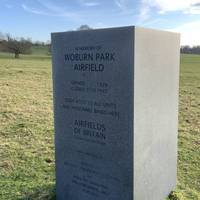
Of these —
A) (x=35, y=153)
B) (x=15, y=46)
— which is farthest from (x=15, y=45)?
(x=35, y=153)

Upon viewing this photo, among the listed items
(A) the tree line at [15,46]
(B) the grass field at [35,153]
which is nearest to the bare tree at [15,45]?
(A) the tree line at [15,46]

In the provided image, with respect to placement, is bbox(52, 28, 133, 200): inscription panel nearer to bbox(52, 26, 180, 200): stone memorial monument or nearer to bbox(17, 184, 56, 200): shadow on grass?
bbox(52, 26, 180, 200): stone memorial monument

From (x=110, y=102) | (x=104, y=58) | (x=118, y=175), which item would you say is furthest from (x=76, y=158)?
(x=104, y=58)

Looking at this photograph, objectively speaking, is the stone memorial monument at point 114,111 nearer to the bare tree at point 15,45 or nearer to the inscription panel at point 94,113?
the inscription panel at point 94,113

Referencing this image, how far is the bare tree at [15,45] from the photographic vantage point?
56.6m

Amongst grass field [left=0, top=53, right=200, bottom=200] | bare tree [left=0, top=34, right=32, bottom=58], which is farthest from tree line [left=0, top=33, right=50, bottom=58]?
grass field [left=0, top=53, right=200, bottom=200]

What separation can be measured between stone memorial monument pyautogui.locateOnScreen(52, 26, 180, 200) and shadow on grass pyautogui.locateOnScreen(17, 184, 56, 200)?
0.57 feet

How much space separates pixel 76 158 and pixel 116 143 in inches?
26.4

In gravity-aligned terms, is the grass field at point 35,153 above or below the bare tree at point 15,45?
below

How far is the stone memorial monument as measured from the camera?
3088mm

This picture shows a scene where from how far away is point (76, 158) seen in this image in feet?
12.1

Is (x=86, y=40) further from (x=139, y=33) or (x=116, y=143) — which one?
(x=116, y=143)

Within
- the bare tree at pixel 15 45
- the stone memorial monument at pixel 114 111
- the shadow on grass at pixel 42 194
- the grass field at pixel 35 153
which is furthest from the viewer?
the bare tree at pixel 15 45

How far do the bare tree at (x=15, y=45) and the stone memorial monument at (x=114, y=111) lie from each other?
53.8m
